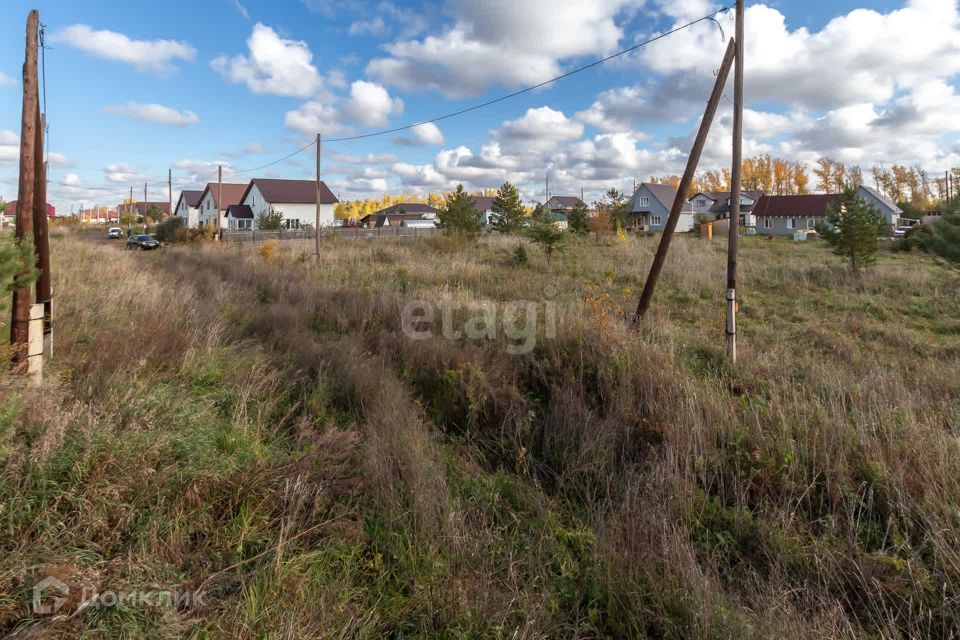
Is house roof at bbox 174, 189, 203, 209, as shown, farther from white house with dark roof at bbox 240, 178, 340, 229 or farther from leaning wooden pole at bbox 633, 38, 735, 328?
leaning wooden pole at bbox 633, 38, 735, 328

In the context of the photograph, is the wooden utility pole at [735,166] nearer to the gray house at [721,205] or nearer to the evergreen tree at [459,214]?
the evergreen tree at [459,214]

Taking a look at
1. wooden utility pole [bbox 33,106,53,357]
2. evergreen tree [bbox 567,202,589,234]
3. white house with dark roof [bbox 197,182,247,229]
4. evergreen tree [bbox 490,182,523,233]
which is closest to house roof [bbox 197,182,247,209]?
A: white house with dark roof [bbox 197,182,247,229]

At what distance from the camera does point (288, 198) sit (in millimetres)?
59531

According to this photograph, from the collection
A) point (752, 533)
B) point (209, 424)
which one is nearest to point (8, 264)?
point (209, 424)

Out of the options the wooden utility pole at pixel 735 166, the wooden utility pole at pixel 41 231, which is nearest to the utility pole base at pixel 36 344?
the wooden utility pole at pixel 41 231

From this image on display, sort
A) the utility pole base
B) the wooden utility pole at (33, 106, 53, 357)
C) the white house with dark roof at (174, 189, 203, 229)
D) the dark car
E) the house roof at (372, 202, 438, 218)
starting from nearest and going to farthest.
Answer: the utility pole base, the wooden utility pole at (33, 106, 53, 357), the dark car, the white house with dark roof at (174, 189, 203, 229), the house roof at (372, 202, 438, 218)

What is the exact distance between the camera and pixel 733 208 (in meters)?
7.89

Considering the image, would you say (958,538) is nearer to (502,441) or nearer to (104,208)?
(502,441)

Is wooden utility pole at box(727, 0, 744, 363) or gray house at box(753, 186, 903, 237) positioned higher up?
gray house at box(753, 186, 903, 237)

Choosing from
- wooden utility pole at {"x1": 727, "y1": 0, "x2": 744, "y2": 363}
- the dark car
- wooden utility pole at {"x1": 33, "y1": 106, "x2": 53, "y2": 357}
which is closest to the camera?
wooden utility pole at {"x1": 33, "y1": 106, "x2": 53, "y2": 357}

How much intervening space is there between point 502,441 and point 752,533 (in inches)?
89.6

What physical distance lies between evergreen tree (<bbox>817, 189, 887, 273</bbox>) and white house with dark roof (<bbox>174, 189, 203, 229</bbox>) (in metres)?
71.8

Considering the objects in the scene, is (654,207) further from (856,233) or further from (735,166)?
(735,166)

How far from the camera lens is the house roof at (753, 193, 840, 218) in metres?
55.6
